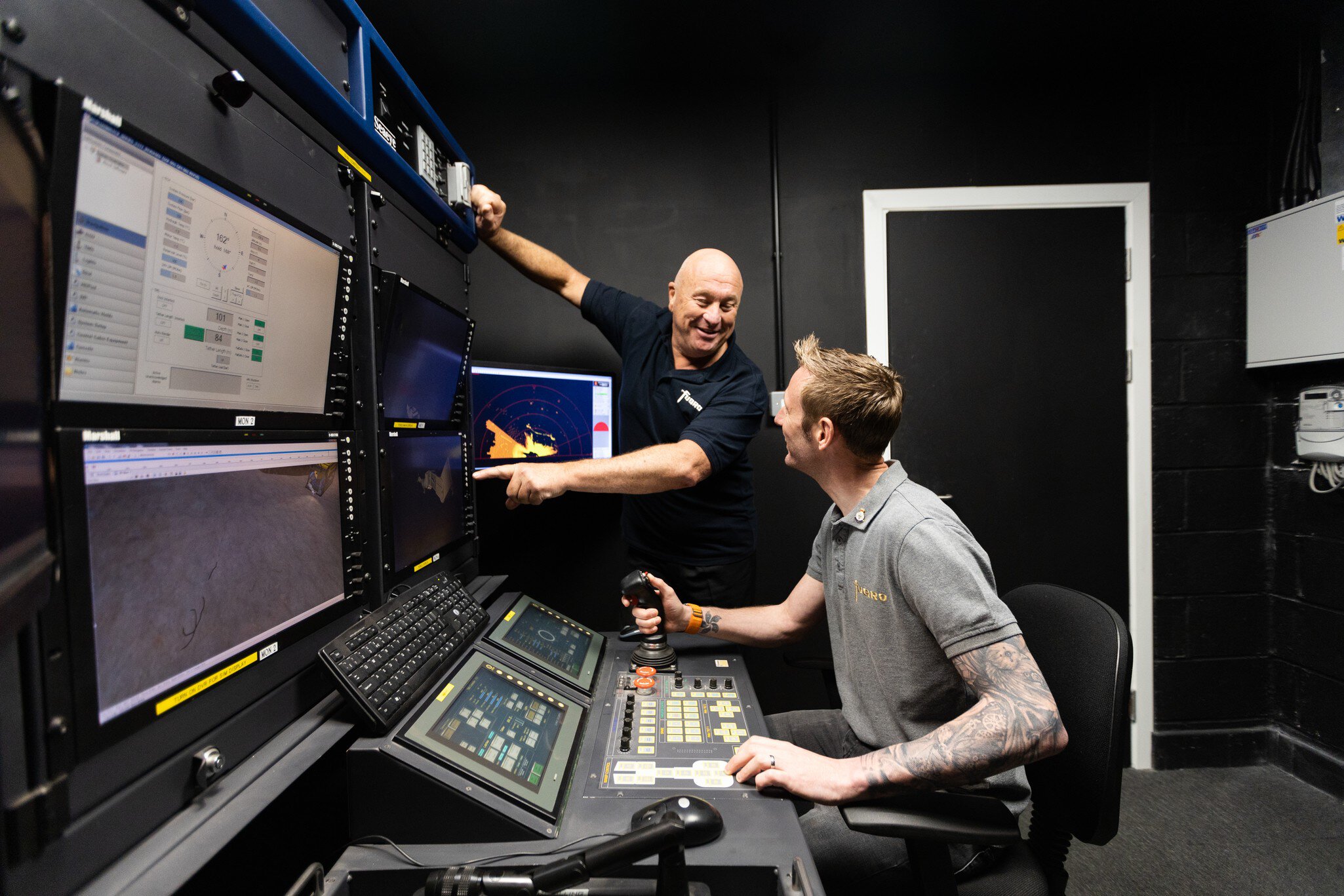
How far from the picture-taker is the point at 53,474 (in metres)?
0.51

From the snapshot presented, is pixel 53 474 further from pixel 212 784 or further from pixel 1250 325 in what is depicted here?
pixel 1250 325

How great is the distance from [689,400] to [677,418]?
8cm

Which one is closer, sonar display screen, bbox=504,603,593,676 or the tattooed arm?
the tattooed arm

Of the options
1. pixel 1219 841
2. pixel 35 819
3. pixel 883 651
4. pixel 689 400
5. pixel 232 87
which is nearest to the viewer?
pixel 35 819

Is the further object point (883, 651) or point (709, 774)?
point (883, 651)

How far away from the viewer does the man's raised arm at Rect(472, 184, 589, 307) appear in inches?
68.5

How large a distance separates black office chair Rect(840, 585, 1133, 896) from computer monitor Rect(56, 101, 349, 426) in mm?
1041

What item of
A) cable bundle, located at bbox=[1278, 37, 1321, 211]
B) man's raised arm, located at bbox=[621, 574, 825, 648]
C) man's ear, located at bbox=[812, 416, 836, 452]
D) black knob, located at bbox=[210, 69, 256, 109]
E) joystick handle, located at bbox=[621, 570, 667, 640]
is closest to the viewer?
black knob, located at bbox=[210, 69, 256, 109]

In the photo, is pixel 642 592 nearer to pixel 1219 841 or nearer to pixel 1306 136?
pixel 1219 841

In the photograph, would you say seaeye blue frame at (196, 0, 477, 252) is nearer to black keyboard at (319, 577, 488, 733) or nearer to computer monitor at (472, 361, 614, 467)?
computer monitor at (472, 361, 614, 467)

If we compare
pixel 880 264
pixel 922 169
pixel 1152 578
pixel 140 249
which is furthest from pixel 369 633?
pixel 1152 578

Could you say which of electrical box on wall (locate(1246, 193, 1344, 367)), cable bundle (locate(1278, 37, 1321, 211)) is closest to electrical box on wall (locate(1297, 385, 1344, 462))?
electrical box on wall (locate(1246, 193, 1344, 367))

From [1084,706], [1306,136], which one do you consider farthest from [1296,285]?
[1084,706]

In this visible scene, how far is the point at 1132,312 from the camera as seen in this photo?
2.46 m
